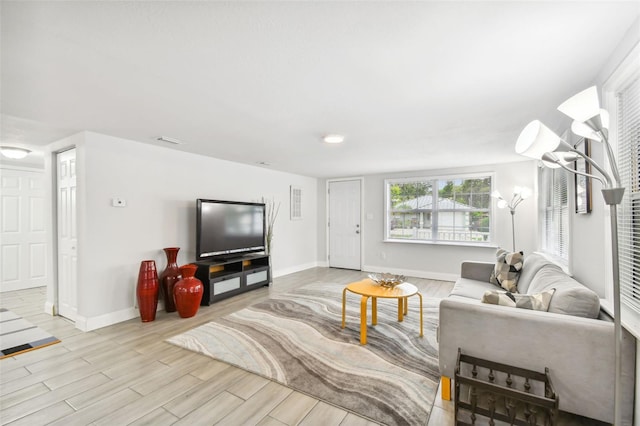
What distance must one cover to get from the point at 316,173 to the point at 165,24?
4.78m

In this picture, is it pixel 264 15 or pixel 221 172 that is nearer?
pixel 264 15

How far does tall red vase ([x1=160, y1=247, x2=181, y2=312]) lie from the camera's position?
3.62m

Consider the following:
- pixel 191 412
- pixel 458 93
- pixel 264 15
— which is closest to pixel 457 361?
pixel 191 412

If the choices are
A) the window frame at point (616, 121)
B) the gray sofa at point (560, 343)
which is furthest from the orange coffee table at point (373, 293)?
the window frame at point (616, 121)

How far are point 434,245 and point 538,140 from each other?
4.59 metres

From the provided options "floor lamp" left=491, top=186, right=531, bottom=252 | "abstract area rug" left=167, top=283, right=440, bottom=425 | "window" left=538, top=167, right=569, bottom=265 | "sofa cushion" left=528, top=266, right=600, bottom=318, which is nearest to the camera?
"sofa cushion" left=528, top=266, right=600, bottom=318

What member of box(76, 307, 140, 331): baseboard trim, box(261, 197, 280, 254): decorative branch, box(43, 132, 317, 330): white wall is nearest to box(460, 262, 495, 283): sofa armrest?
box(261, 197, 280, 254): decorative branch

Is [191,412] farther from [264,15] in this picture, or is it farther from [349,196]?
[349,196]

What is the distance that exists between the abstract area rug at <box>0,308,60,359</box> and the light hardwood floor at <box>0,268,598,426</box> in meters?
0.11

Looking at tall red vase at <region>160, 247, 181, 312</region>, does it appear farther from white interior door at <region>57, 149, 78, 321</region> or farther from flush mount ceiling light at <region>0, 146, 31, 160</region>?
flush mount ceiling light at <region>0, 146, 31, 160</region>

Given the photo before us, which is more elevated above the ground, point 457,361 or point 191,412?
point 457,361

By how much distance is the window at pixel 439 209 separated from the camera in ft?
17.2

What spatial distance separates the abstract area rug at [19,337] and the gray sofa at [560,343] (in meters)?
3.75

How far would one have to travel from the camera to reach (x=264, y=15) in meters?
1.29
